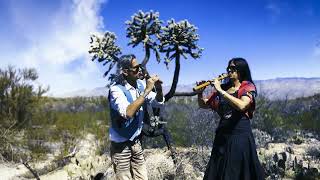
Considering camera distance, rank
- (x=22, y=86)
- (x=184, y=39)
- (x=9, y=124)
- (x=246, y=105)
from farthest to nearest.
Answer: (x=22, y=86), (x=9, y=124), (x=184, y=39), (x=246, y=105)

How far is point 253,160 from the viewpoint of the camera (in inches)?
184

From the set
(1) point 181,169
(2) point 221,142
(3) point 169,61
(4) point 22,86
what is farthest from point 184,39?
(4) point 22,86

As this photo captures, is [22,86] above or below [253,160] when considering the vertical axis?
above

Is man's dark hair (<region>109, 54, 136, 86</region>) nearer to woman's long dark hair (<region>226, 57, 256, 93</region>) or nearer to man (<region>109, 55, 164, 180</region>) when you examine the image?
man (<region>109, 55, 164, 180</region>)

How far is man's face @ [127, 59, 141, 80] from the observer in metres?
4.48

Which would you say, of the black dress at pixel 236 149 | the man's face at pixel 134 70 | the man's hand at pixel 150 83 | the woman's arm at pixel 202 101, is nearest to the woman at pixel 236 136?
the black dress at pixel 236 149

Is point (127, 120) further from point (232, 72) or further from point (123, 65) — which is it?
point (232, 72)

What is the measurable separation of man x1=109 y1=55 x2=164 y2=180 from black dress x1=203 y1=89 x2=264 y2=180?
66 centimetres

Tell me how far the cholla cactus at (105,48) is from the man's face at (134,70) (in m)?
Answer: 2.66

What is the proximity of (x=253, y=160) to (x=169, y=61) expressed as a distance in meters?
2.54

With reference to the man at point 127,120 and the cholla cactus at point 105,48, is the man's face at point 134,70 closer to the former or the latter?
the man at point 127,120

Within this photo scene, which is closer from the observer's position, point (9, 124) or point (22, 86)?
point (9, 124)

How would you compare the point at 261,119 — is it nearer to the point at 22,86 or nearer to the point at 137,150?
the point at 22,86

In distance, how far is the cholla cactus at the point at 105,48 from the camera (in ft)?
23.5
